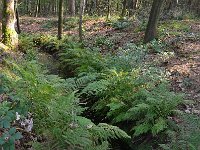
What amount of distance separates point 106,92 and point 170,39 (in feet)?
20.1

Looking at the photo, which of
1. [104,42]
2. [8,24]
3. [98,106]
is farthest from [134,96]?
[104,42]

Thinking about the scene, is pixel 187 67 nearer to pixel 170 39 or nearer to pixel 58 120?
pixel 170 39

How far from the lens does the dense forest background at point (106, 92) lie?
5551mm

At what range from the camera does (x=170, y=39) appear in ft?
46.3

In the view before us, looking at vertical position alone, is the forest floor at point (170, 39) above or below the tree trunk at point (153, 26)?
below

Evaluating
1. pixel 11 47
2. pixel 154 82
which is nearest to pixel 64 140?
pixel 154 82

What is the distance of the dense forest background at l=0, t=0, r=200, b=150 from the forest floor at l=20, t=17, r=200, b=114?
32 mm

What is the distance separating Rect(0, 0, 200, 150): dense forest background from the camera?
5.55 meters

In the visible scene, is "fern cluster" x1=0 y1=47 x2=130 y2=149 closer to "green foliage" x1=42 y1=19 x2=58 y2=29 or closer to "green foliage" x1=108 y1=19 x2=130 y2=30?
"green foliage" x1=108 y1=19 x2=130 y2=30

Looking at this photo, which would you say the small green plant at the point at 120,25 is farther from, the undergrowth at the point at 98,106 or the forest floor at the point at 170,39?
the undergrowth at the point at 98,106

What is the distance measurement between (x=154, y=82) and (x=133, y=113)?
7.47ft

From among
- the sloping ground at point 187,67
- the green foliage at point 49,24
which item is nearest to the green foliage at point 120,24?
the sloping ground at point 187,67

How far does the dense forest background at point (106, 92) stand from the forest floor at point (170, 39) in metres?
0.03

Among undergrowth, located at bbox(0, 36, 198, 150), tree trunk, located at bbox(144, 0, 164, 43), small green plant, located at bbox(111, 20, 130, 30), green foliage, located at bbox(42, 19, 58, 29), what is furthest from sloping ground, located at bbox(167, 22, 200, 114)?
green foliage, located at bbox(42, 19, 58, 29)
